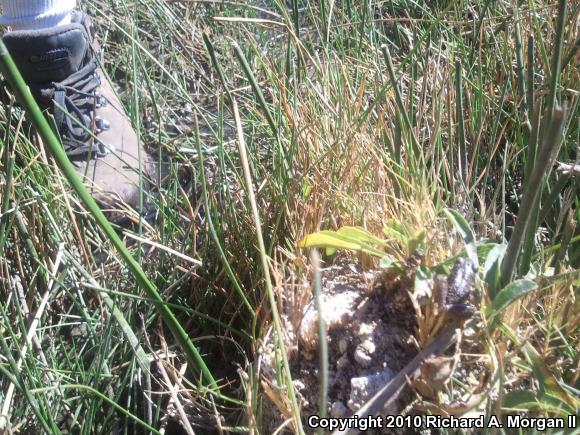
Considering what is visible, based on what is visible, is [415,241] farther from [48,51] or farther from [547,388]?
[48,51]

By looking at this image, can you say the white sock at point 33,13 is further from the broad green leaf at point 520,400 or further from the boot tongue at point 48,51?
the broad green leaf at point 520,400

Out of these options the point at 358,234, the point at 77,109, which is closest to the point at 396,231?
the point at 358,234

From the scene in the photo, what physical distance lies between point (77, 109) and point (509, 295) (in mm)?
929

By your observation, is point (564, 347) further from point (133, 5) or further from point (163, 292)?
point (133, 5)

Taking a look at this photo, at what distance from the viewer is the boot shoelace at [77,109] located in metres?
1.24

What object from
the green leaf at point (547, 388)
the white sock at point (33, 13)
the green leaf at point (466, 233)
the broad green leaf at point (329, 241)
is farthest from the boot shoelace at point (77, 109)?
the green leaf at point (547, 388)

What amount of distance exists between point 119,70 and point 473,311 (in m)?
1.23

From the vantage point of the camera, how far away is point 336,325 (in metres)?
0.71

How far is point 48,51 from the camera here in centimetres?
124

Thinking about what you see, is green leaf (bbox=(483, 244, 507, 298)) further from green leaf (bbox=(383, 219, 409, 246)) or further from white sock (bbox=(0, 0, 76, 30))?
white sock (bbox=(0, 0, 76, 30))

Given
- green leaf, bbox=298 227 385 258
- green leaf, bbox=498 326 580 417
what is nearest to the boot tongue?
green leaf, bbox=298 227 385 258

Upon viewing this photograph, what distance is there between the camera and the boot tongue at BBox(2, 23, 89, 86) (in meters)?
1.21

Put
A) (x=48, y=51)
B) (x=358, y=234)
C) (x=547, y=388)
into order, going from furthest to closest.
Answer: (x=48, y=51) → (x=358, y=234) → (x=547, y=388)

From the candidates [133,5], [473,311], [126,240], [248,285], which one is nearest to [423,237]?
[473,311]
